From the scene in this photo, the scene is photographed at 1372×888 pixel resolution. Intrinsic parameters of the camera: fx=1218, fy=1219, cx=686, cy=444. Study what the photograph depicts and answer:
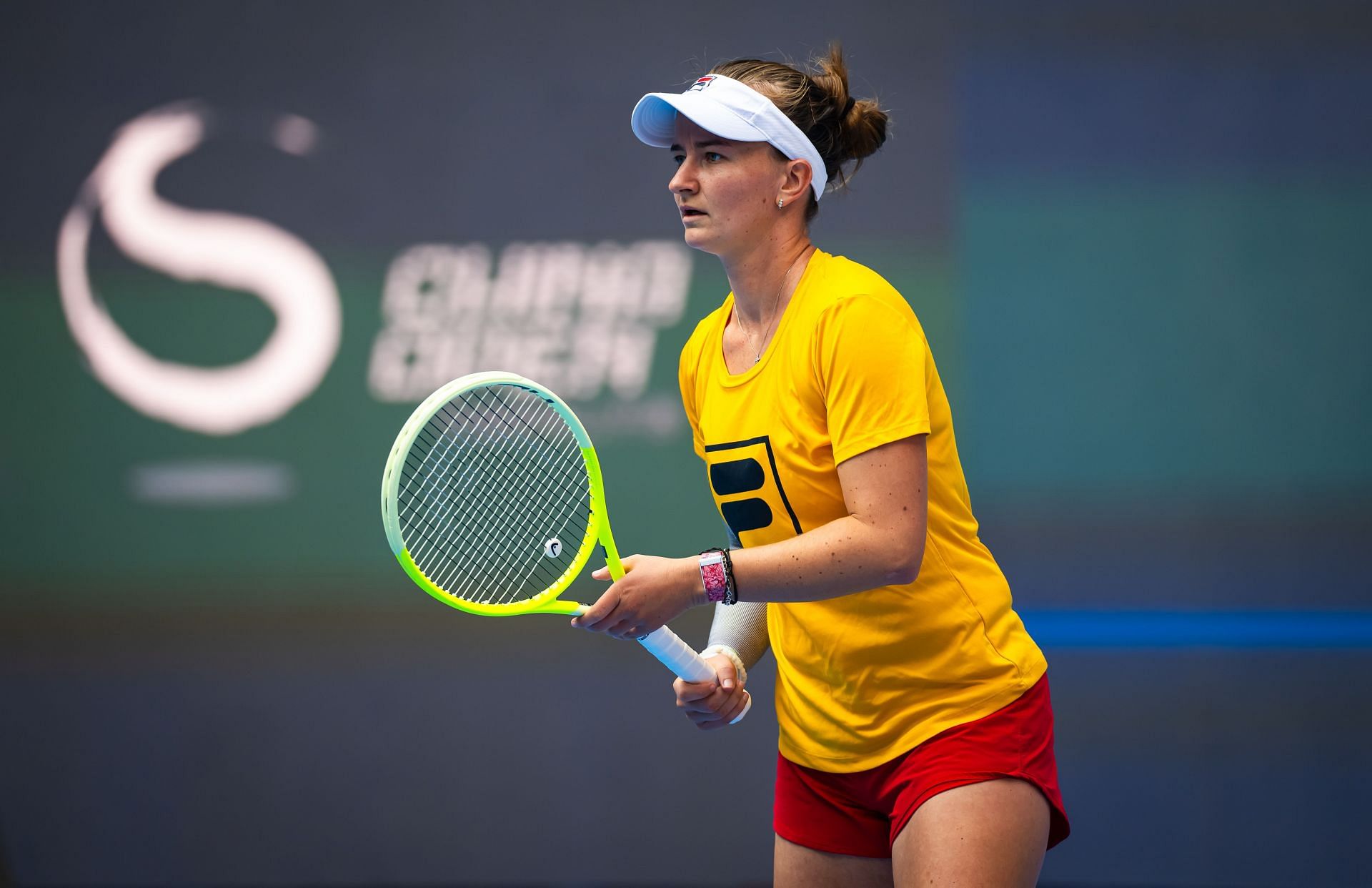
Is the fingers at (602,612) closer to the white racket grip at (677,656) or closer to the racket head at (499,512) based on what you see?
the white racket grip at (677,656)

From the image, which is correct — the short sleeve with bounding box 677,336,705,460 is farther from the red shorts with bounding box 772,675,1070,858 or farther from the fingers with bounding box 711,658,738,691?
the red shorts with bounding box 772,675,1070,858

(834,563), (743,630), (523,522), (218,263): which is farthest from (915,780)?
(218,263)

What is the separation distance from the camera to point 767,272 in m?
1.90

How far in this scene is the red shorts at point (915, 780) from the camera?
1.73 meters

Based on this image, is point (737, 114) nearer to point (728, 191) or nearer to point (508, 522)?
point (728, 191)

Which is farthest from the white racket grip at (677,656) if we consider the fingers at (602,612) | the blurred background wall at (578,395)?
the blurred background wall at (578,395)

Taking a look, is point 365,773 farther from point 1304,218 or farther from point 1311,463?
point 1304,218

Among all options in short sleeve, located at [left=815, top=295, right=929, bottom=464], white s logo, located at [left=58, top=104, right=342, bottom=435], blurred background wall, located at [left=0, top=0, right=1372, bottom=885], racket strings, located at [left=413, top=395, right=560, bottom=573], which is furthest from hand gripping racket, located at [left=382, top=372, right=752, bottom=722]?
white s logo, located at [left=58, top=104, right=342, bottom=435]

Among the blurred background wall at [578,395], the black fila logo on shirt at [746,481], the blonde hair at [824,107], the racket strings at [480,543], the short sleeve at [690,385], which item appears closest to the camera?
the black fila logo on shirt at [746,481]

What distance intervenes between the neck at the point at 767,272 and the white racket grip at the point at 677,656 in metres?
0.51

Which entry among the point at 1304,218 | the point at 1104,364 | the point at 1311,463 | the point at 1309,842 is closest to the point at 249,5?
the point at 1104,364

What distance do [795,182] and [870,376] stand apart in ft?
1.43

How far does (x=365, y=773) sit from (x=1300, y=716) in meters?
2.76

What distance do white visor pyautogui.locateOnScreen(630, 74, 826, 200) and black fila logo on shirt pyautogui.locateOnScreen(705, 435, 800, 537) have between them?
45 centimetres
